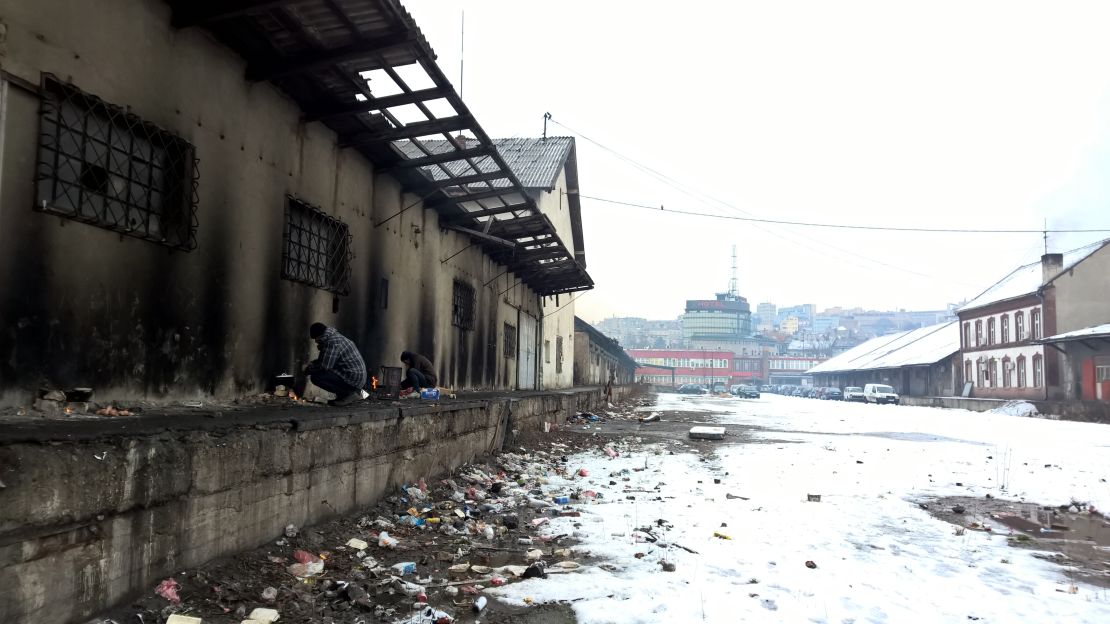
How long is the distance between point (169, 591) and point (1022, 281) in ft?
149

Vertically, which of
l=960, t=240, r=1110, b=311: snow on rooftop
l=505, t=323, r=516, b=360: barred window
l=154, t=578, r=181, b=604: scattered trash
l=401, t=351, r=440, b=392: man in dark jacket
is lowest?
l=154, t=578, r=181, b=604: scattered trash

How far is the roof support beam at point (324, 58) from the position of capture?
6.08 m

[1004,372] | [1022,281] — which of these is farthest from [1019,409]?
[1022,281]

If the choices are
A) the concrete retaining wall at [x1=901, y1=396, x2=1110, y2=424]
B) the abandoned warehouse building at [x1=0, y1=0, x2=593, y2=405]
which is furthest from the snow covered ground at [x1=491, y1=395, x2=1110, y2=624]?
the concrete retaining wall at [x1=901, y1=396, x2=1110, y2=424]

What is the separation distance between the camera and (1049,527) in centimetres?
636

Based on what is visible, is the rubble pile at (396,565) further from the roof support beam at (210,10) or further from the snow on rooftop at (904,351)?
the snow on rooftop at (904,351)

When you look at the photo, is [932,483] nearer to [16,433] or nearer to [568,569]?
[568,569]

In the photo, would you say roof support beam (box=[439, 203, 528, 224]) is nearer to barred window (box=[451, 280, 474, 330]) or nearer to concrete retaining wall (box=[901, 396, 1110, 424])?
barred window (box=[451, 280, 474, 330])

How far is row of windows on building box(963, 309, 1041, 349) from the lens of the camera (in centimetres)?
3528

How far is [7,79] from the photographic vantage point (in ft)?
13.2

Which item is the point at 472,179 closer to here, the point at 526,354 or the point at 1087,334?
the point at 526,354

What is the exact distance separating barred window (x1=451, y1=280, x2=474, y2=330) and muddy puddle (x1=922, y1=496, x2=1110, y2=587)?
8584 mm

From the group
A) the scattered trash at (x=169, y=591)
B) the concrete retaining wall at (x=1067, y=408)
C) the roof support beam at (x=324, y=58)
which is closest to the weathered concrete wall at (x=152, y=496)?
the scattered trash at (x=169, y=591)

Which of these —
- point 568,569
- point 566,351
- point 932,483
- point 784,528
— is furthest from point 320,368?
point 566,351
